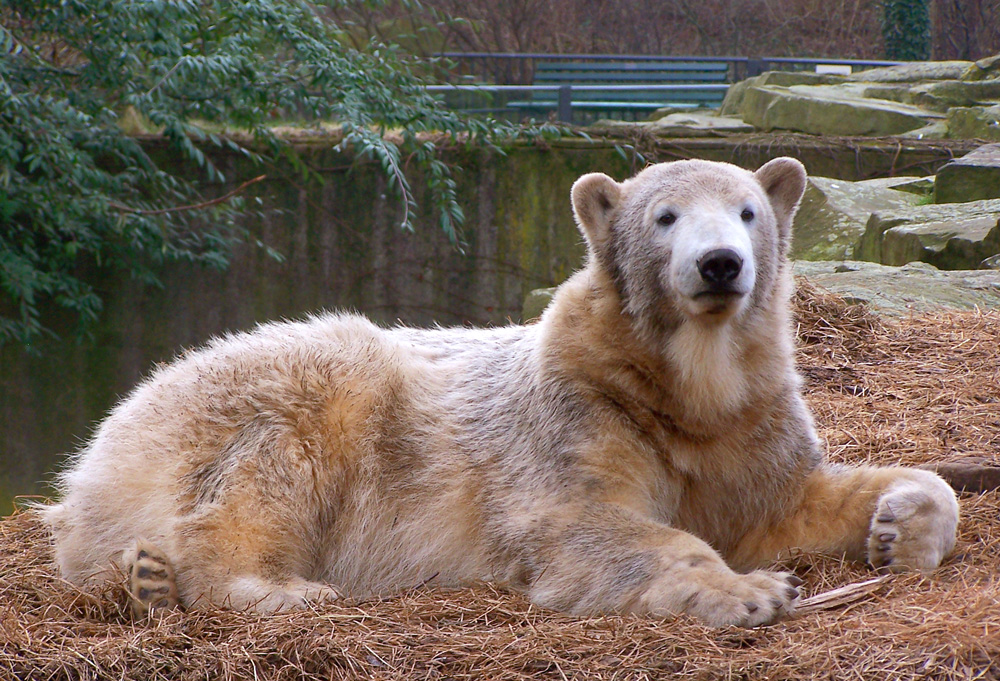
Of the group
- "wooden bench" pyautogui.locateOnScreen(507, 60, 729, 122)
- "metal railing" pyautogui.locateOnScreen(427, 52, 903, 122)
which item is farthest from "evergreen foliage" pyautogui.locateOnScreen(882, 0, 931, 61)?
"wooden bench" pyautogui.locateOnScreen(507, 60, 729, 122)

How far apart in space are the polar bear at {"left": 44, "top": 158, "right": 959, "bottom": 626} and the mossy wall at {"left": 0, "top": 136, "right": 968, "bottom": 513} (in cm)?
641

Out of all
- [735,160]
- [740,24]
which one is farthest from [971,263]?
[740,24]

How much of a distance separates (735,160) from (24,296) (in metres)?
6.54

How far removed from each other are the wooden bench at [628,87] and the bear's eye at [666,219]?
9.36 m

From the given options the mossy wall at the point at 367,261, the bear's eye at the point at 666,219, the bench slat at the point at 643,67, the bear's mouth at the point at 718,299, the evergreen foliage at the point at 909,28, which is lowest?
the mossy wall at the point at 367,261

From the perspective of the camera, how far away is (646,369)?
3.20 metres

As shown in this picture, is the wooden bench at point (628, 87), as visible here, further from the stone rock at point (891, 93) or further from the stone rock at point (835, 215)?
the stone rock at point (835, 215)

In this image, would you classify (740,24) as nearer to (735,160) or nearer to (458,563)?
(735,160)

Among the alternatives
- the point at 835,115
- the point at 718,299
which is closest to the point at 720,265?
the point at 718,299

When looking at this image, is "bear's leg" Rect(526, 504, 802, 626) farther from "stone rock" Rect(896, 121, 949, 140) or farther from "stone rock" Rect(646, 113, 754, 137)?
"stone rock" Rect(896, 121, 949, 140)

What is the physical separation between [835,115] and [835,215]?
3134mm

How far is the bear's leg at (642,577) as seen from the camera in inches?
102

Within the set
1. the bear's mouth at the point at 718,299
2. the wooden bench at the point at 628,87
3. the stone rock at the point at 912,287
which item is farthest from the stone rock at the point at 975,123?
the bear's mouth at the point at 718,299

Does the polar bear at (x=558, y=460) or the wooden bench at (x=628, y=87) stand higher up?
the wooden bench at (x=628, y=87)
